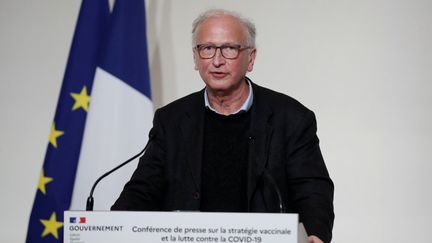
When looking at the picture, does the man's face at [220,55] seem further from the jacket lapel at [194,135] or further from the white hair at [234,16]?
the jacket lapel at [194,135]

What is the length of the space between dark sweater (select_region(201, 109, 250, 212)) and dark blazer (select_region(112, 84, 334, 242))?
0.16ft

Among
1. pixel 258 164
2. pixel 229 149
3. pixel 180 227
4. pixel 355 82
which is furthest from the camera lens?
pixel 355 82

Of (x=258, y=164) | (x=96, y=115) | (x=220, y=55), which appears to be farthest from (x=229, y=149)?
(x=96, y=115)

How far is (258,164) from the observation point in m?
2.64

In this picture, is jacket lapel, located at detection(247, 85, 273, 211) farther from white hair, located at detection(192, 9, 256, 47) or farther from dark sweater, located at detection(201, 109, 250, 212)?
white hair, located at detection(192, 9, 256, 47)

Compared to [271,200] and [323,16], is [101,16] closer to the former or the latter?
[323,16]

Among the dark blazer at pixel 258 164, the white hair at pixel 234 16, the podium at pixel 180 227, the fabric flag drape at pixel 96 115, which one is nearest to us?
the podium at pixel 180 227

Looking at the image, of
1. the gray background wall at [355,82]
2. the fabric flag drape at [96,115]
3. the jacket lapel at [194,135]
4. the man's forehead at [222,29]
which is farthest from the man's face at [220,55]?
the gray background wall at [355,82]

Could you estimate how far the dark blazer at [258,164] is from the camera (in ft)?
8.59

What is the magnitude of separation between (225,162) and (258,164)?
154mm

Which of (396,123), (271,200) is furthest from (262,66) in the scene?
(271,200)

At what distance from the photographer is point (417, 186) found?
4031 mm

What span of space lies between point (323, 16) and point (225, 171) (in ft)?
5.73

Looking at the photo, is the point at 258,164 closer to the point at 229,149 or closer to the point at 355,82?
the point at 229,149
